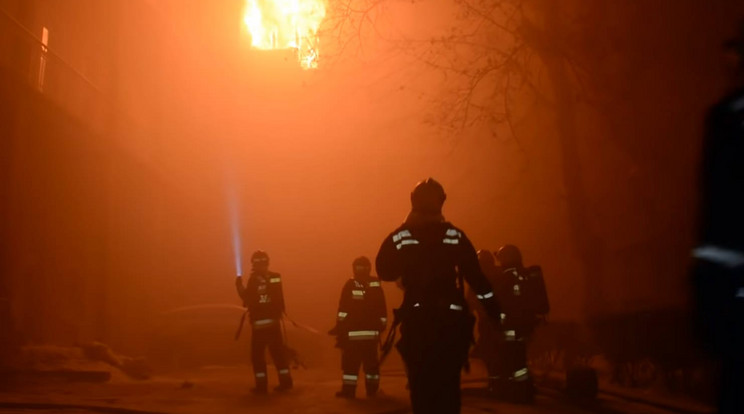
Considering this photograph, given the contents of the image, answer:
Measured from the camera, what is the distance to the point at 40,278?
50.7 ft

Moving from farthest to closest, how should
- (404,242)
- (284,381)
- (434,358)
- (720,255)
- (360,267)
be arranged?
(284,381), (360,267), (404,242), (434,358), (720,255)

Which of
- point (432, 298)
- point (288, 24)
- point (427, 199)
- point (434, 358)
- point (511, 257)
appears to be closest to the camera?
point (434, 358)

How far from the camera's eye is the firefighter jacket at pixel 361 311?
10273 mm

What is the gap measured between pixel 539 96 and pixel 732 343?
14847 millimetres

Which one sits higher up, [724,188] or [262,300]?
[724,188]

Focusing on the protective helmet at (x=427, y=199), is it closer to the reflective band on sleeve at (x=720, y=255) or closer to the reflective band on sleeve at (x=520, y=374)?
the reflective band on sleeve at (x=720, y=255)

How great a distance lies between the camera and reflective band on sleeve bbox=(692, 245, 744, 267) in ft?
8.50

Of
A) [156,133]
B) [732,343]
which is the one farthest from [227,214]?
[732,343]

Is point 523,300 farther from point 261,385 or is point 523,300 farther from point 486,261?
point 261,385

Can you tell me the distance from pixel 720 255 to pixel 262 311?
8.43 m

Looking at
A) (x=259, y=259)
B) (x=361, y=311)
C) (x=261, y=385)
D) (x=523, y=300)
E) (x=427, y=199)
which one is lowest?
(x=261, y=385)

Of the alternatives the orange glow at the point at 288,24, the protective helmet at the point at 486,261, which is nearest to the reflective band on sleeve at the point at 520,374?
the protective helmet at the point at 486,261

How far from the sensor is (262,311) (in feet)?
34.6

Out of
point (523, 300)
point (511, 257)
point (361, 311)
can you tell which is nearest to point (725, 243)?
→ point (523, 300)
